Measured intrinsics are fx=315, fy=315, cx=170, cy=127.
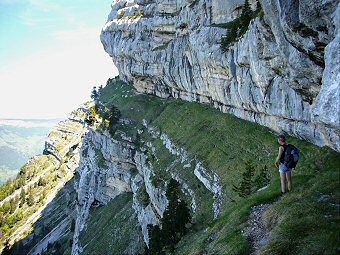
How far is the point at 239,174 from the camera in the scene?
40.7m

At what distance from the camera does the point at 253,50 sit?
40.3m

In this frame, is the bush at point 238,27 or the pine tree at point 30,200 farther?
the pine tree at point 30,200

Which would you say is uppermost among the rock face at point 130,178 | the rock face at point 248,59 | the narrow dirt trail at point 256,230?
the rock face at point 248,59

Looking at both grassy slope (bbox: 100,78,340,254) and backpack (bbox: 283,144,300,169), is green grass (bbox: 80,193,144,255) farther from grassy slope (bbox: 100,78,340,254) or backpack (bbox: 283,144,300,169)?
backpack (bbox: 283,144,300,169)

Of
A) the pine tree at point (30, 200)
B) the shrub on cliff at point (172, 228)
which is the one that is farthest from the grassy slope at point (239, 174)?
the pine tree at point (30, 200)

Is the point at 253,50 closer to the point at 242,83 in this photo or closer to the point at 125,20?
the point at 242,83

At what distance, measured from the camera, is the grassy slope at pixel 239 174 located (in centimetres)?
1459

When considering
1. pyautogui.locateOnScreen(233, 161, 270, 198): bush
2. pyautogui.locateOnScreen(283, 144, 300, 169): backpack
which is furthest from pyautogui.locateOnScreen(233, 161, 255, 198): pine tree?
pyautogui.locateOnScreen(283, 144, 300, 169): backpack

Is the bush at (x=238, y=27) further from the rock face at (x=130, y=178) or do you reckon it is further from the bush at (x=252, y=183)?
the bush at (x=252, y=183)

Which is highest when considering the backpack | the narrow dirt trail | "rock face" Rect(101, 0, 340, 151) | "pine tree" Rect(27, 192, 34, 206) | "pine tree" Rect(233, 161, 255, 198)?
"rock face" Rect(101, 0, 340, 151)

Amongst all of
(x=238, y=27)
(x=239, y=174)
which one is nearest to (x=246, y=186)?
(x=239, y=174)

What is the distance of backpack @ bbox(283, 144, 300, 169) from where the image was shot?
19.2 metres

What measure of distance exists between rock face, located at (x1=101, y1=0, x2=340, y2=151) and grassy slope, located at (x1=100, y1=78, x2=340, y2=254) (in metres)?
2.31

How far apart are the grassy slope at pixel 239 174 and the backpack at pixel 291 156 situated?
1.50m
